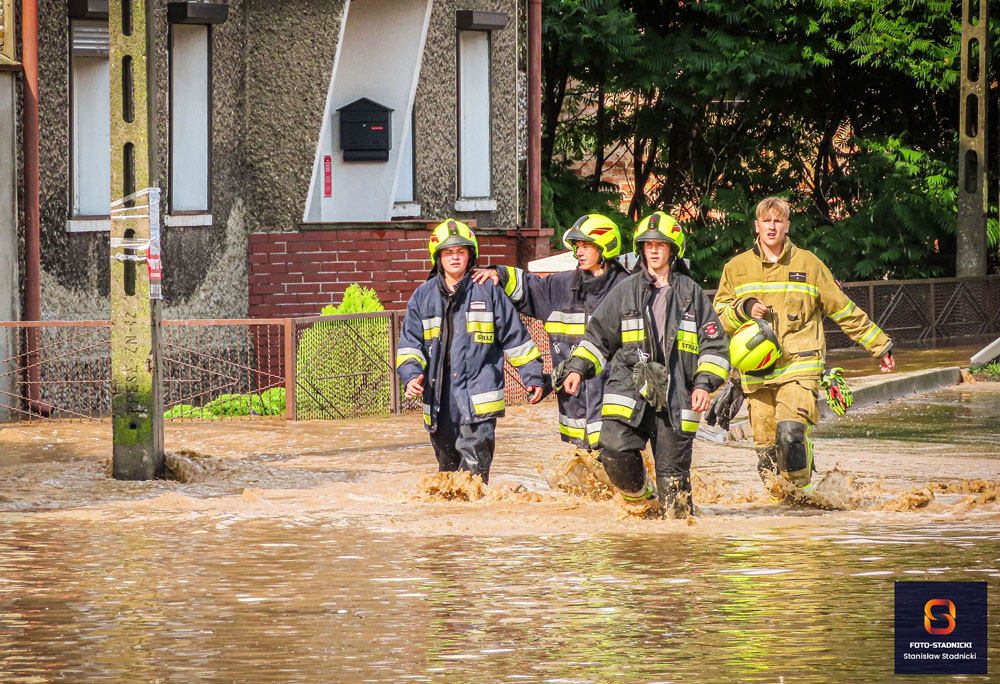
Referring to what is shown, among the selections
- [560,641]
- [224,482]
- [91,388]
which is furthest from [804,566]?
[91,388]

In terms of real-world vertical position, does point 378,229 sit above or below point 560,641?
above

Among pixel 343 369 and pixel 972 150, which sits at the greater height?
pixel 972 150

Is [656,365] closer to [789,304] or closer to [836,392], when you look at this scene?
[789,304]

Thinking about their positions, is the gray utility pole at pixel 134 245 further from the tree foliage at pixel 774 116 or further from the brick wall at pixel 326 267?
the tree foliage at pixel 774 116

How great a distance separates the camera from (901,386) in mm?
18703

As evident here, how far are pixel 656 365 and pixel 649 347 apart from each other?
0.57 ft

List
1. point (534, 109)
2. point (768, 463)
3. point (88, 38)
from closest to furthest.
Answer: point (768, 463)
point (88, 38)
point (534, 109)

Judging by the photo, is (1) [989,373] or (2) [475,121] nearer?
(1) [989,373]

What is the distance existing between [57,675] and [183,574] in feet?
6.63

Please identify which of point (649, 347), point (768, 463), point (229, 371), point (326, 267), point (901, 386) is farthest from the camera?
point (326, 267)

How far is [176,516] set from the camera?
34.6ft

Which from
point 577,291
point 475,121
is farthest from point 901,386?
point 577,291

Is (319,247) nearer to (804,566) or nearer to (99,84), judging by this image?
(99,84)

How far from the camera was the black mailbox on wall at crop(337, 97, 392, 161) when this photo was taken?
1958 centimetres
